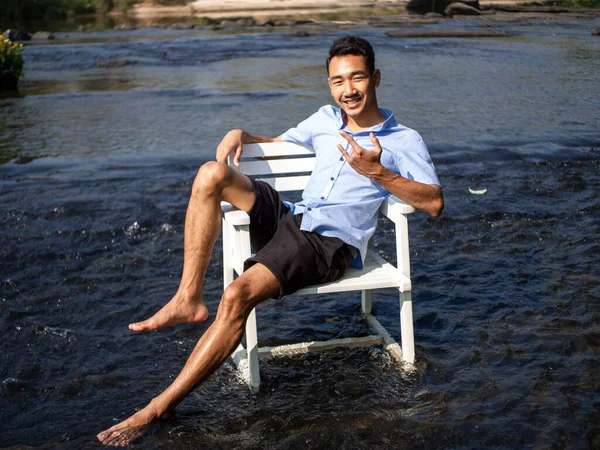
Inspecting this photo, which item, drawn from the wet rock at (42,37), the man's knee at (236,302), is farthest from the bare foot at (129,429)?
the wet rock at (42,37)

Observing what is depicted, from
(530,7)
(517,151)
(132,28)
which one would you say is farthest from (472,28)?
(517,151)

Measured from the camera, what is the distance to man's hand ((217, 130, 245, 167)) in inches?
179

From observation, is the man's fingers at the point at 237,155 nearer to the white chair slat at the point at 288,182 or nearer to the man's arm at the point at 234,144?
the man's arm at the point at 234,144

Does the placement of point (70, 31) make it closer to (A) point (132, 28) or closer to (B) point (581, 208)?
(A) point (132, 28)

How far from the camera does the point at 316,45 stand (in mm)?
22922

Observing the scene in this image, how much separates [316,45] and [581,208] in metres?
16.7

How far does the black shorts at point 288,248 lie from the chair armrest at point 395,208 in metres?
0.28

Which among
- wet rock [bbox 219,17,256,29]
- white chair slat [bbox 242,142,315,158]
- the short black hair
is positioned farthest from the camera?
wet rock [bbox 219,17,256,29]

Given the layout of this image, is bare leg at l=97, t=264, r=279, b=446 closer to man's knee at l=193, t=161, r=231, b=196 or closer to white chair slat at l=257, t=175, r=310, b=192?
man's knee at l=193, t=161, r=231, b=196

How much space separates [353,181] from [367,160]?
0.45 meters

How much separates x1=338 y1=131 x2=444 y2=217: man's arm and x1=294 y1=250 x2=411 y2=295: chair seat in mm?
393

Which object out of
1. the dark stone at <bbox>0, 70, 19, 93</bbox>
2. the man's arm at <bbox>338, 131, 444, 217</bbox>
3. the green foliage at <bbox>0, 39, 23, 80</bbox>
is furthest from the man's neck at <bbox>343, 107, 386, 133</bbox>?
the green foliage at <bbox>0, 39, 23, 80</bbox>

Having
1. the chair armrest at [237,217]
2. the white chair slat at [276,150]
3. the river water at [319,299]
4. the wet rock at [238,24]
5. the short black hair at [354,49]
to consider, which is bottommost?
the river water at [319,299]

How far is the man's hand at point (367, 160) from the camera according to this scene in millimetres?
3963
